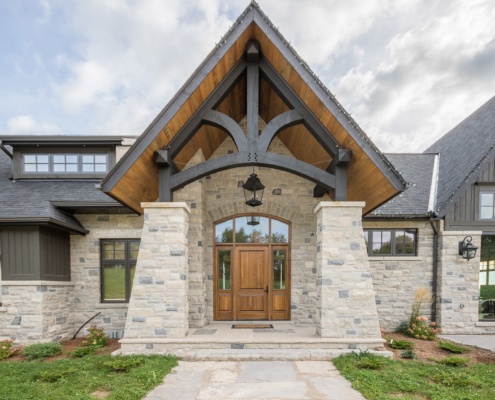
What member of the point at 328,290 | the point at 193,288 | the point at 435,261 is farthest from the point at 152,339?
the point at 435,261

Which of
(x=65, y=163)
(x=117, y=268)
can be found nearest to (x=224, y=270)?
(x=117, y=268)

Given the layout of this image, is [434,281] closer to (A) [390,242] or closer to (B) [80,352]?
(A) [390,242]

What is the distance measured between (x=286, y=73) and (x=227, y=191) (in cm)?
328

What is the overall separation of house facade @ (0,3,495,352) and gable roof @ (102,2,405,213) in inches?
1.1

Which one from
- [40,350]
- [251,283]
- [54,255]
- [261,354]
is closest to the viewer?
[261,354]

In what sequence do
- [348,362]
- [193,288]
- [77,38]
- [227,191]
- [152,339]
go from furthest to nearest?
1. [77,38]
2. [227,191]
3. [193,288]
4. [152,339]
5. [348,362]

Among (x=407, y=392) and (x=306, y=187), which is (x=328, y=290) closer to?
(x=407, y=392)

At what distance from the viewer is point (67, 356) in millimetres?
A: 5871

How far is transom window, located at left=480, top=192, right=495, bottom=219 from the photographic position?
787 cm

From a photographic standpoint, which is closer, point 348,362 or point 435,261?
point 348,362

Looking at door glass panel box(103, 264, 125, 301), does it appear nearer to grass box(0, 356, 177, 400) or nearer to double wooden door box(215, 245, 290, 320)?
grass box(0, 356, 177, 400)

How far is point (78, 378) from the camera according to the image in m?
4.48

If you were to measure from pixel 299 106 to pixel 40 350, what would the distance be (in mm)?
7222

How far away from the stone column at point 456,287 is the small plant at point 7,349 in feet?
33.6
